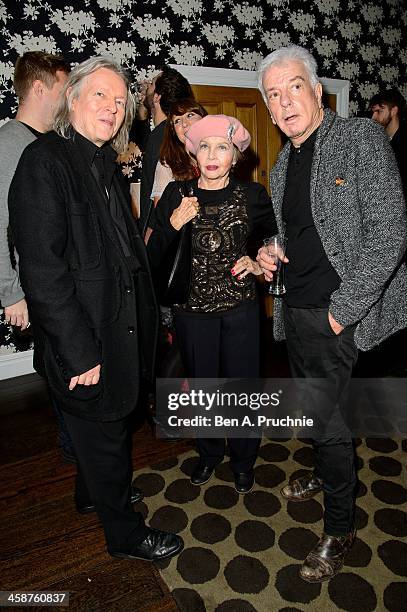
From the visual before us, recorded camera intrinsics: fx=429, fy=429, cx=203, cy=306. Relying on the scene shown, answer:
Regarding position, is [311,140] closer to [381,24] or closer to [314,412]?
[314,412]

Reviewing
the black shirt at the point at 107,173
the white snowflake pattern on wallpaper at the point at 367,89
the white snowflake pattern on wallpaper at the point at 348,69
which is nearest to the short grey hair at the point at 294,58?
the black shirt at the point at 107,173

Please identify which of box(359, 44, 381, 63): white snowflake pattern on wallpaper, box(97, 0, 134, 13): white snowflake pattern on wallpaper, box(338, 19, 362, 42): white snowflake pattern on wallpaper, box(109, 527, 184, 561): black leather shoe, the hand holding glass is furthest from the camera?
box(359, 44, 381, 63): white snowflake pattern on wallpaper

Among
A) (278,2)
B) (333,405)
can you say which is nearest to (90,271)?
(333,405)

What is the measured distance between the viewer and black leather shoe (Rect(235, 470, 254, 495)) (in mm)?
2256

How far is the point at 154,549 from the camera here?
1842mm

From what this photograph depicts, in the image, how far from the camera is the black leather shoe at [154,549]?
1.84m

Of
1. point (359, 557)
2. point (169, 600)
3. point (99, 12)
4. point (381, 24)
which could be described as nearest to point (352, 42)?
point (381, 24)

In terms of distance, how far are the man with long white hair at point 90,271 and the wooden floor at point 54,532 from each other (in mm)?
256

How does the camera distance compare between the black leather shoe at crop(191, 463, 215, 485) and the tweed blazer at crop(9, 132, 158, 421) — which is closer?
the tweed blazer at crop(9, 132, 158, 421)

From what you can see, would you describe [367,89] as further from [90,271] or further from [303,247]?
[90,271]

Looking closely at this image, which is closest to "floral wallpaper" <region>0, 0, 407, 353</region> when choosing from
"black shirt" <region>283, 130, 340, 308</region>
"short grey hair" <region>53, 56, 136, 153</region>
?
"short grey hair" <region>53, 56, 136, 153</region>

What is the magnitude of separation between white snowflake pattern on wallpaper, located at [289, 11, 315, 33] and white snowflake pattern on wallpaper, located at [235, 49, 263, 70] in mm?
627

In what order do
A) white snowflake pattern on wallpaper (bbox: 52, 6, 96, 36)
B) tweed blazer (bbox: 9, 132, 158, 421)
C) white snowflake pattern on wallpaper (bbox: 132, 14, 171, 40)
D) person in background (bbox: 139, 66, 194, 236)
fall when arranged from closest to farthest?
tweed blazer (bbox: 9, 132, 158, 421) → person in background (bbox: 139, 66, 194, 236) → white snowflake pattern on wallpaper (bbox: 52, 6, 96, 36) → white snowflake pattern on wallpaper (bbox: 132, 14, 171, 40)

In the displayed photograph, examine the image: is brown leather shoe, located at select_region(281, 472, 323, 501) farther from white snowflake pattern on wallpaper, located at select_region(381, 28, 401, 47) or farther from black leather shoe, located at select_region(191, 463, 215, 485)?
white snowflake pattern on wallpaper, located at select_region(381, 28, 401, 47)
